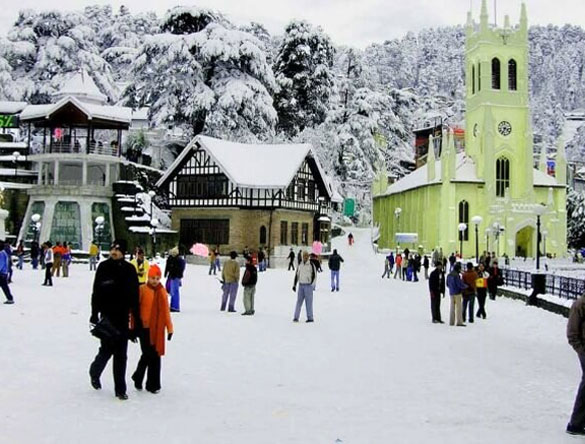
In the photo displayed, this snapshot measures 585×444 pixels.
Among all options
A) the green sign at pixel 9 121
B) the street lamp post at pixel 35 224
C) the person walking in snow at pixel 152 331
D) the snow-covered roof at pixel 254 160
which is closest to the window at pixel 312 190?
the snow-covered roof at pixel 254 160

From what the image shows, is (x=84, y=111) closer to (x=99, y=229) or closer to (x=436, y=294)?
(x=99, y=229)

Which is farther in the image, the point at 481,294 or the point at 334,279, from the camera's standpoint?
the point at 334,279

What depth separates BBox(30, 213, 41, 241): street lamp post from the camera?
45188 mm

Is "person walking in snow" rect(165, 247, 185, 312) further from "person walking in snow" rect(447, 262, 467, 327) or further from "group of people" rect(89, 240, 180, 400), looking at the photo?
"group of people" rect(89, 240, 180, 400)

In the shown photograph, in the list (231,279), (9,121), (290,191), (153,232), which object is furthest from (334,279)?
(9,121)

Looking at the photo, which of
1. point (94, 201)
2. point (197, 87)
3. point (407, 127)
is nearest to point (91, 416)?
point (94, 201)

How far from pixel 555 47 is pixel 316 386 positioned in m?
197

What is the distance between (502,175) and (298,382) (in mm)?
59449

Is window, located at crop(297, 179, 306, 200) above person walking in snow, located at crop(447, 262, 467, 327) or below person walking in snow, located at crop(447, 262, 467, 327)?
above

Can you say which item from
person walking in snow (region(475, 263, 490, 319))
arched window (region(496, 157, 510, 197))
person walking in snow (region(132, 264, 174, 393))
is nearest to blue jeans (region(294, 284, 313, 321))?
person walking in snow (region(475, 263, 490, 319))

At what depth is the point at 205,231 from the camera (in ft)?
158

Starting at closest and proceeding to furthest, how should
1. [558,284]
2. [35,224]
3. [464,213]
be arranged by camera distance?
1. [558,284]
2. [35,224]
3. [464,213]

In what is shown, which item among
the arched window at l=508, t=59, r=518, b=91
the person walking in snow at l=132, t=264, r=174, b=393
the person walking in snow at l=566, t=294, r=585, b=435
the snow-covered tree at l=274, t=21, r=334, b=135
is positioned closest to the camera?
the person walking in snow at l=566, t=294, r=585, b=435

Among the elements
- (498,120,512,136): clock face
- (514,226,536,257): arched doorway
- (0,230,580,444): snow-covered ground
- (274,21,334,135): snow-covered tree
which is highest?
(274,21,334,135): snow-covered tree
